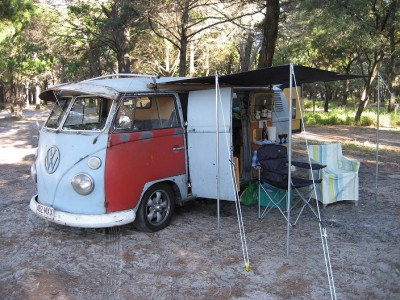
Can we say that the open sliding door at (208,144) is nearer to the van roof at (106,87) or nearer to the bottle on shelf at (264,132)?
the van roof at (106,87)

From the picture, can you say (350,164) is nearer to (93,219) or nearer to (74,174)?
(93,219)

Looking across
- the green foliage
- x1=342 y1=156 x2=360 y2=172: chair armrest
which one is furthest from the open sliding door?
the green foliage

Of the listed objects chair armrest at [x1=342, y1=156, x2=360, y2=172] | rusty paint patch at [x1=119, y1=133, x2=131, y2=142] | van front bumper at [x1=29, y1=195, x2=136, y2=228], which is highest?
rusty paint patch at [x1=119, y1=133, x2=131, y2=142]

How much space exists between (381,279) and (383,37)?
16830mm

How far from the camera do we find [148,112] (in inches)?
219

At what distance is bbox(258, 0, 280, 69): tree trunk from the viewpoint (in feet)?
31.0

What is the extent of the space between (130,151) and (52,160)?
1.00 meters

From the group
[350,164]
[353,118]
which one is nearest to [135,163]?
[350,164]

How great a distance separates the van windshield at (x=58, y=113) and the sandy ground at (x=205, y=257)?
144 centimetres

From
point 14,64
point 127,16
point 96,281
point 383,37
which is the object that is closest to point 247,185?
point 96,281

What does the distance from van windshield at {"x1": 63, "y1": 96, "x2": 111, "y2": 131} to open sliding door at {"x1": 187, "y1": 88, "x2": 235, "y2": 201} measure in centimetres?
126

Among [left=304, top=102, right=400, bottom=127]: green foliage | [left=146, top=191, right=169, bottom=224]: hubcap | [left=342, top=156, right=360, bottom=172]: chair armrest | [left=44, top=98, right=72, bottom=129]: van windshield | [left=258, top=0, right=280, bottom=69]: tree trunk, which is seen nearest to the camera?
[left=146, top=191, right=169, bottom=224]: hubcap

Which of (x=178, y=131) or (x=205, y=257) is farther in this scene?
(x=178, y=131)

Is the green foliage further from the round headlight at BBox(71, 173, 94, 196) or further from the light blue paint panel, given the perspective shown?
the round headlight at BBox(71, 173, 94, 196)
